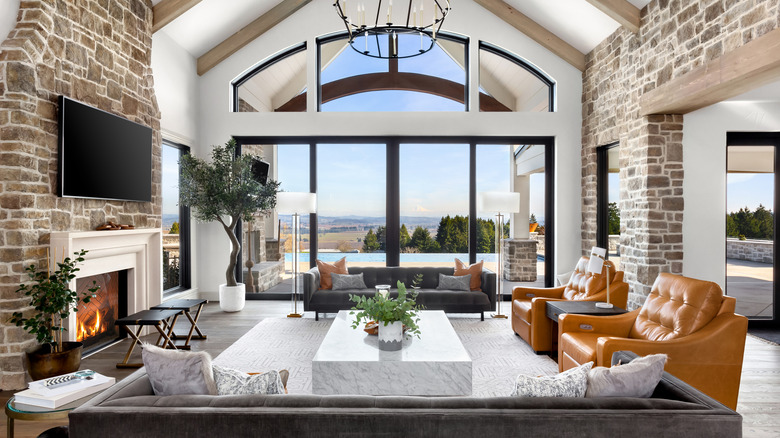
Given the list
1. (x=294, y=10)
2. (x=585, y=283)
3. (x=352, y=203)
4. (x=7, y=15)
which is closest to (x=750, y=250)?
(x=585, y=283)

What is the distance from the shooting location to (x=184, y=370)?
196 centimetres

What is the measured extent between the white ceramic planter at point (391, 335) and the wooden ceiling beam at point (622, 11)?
4843 millimetres

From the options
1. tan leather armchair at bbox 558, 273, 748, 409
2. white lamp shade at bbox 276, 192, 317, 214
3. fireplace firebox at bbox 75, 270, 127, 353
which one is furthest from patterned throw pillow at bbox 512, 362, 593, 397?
white lamp shade at bbox 276, 192, 317, 214

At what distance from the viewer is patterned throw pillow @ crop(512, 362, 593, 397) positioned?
188 centimetres

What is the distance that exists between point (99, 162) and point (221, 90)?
11.2 feet

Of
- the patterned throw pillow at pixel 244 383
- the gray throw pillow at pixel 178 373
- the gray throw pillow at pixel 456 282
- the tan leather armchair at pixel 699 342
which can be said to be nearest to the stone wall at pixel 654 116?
the gray throw pillow at pixel 456 282

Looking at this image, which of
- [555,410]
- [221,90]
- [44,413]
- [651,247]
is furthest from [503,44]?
[44,413]

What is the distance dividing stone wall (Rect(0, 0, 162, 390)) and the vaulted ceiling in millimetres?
1446

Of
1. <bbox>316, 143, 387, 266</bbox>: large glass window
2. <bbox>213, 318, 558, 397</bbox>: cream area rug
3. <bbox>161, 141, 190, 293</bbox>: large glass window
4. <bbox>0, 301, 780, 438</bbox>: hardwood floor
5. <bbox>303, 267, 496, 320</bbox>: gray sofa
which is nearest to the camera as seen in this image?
<bbox>0, 301, 780, 438</bbox>: hardwood floor

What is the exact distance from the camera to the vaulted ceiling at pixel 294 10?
5863 millimetres

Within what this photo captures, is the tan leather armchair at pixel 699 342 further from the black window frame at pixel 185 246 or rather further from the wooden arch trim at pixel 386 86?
the black window frame at pixel 185 246

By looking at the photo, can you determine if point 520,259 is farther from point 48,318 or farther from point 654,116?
point 48,318

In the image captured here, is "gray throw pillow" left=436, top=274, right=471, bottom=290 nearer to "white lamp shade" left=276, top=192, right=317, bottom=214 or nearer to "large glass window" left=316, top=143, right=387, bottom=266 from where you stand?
"large glass window" left=316, top=143, right=387, bottom=266

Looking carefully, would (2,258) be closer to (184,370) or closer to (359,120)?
(184,370)
